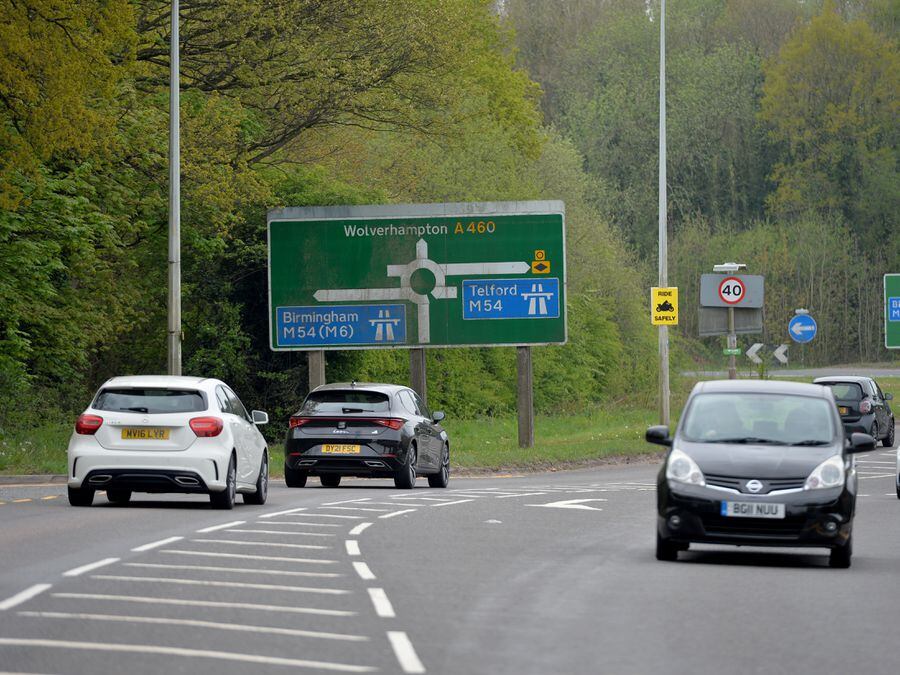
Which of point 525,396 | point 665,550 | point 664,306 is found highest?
point 664,306

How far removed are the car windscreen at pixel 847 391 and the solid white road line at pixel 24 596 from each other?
30.2m

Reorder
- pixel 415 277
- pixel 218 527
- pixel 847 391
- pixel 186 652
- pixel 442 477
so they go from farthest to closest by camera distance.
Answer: pixel 847 391
pixel 415 277
pixel 442 477
pixel 218 527
pixel 186 652

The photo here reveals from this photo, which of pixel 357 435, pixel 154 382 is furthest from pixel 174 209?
pixel 154 382

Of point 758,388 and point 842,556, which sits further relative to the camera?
point 758,388

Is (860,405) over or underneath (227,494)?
over

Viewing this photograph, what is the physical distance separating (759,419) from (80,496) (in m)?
8.68

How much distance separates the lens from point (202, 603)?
11.6 meters

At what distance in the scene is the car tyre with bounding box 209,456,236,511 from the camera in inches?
818

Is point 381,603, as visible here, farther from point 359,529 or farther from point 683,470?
point 359,529

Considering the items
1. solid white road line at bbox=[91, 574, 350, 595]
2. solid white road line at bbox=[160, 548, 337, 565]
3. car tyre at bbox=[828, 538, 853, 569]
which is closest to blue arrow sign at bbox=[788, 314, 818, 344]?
car tyre at bbox=[828, 538, 853, 569]

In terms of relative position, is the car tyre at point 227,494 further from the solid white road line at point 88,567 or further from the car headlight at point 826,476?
the car headlight at point 826,476

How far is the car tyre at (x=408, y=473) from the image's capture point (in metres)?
26.7

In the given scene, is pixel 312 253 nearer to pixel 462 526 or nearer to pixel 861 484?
pixel 861 484

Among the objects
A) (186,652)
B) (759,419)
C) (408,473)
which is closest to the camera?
(186,652)
